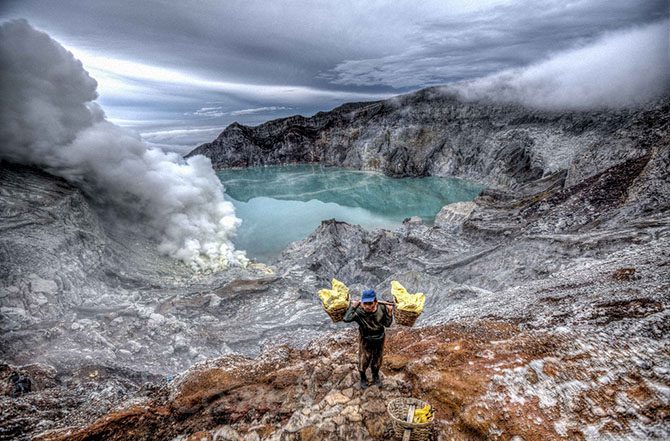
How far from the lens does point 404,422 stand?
442 cm

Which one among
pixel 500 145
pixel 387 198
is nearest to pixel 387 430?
pixel 387 198

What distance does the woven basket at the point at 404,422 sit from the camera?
14.6 ft

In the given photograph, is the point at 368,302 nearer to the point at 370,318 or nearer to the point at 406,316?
the point at 370,318

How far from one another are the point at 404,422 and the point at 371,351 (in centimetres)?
120

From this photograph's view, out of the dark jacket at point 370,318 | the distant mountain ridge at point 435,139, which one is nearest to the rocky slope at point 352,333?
the dark jacket at point 370,318

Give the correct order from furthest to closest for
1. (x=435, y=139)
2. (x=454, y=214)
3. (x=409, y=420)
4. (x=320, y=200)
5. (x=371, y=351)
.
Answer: (x=435, y=139)
(x=320, y=200)
(x=454, y=214)
(x=371, y=351)
(x=409, y=420)

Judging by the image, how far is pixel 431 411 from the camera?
197 inches

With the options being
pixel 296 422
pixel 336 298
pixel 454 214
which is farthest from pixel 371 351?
pixel 454 214

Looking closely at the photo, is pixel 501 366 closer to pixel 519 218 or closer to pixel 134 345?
pixel 134 345

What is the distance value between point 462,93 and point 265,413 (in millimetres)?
87225

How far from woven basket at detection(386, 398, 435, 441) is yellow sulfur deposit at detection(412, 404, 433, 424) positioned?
0.08 m

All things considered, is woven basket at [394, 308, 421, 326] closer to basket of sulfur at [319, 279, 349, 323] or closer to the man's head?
the man's head

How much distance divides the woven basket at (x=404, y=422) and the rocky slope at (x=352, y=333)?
13.2 inches

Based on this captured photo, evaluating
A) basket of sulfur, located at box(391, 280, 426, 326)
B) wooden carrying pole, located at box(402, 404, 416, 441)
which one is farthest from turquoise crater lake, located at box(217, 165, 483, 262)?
wooden carrying pole, located at box(402, 404, 416, 441)
